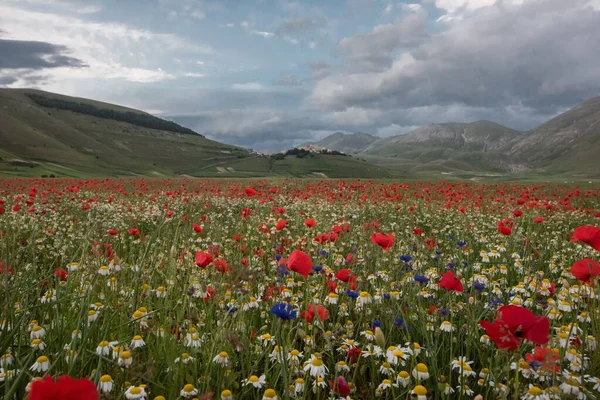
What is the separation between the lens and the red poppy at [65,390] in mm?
979

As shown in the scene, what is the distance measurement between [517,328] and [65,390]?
1.74m

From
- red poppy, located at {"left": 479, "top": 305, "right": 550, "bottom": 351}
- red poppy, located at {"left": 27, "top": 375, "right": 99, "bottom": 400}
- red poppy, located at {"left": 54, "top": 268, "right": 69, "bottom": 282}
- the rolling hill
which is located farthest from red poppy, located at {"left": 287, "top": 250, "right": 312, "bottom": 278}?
the rolling hill

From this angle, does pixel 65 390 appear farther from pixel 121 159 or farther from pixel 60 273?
pixel 121 159

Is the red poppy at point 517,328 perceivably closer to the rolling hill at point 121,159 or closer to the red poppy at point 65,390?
the red poppy at point 65,390

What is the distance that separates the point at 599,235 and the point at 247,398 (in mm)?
2829

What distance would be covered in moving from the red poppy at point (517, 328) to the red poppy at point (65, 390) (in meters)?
1.58

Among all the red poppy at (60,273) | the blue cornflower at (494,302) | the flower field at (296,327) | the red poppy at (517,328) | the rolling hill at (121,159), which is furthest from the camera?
the rolling hill at (121,159)

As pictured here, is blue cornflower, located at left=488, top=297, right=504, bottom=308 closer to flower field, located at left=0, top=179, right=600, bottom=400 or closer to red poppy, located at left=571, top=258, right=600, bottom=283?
flower field, located at left=0, top=179, right=600, bottom=400

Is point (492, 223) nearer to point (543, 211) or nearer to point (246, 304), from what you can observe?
point (543, 211)

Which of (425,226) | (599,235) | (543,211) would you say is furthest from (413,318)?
(543,211)

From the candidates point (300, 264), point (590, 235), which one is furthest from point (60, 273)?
point (590, 235)

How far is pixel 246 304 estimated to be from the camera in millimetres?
3615

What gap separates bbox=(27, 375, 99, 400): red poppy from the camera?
979 millimetres

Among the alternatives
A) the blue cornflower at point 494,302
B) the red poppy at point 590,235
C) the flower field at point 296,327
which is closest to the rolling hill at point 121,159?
the flower field at point 296,327
